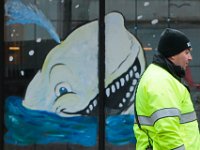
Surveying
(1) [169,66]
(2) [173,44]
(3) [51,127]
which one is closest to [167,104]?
(1) [169,66]

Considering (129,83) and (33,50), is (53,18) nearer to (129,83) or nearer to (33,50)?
(33,50)

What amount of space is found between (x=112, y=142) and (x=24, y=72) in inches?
69.5

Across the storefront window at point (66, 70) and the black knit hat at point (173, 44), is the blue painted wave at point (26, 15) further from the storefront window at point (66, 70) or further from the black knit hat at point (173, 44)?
the black knit hat at point (173, 44)

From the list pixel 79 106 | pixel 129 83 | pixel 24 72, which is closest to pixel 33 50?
pixel 24 72

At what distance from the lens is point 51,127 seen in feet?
24.6

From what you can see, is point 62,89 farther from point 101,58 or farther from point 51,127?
point 101,58

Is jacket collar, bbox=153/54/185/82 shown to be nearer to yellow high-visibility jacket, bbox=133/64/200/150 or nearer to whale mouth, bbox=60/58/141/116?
yellow high-visibility jacket, bbox=133/64/200/150

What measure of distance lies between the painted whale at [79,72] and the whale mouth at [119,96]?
0.02m

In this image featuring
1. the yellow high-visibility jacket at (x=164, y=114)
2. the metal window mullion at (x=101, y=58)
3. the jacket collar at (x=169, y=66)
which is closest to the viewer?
the yellow high-visibility jacket at (x=164, y=114)

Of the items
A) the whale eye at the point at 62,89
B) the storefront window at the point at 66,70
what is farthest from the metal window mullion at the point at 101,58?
the whale eye at the point at 62,89

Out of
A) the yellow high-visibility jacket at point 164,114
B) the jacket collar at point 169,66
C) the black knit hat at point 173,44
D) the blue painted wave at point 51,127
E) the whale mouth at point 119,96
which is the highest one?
the black knit hat at point 173,44

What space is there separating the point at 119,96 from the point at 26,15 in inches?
76.0

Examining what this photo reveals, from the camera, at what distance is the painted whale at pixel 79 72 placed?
7477 millimetres

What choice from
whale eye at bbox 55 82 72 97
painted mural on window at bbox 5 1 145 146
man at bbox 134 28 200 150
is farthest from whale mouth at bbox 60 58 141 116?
man at bbox 134 28 200 150
